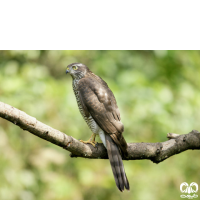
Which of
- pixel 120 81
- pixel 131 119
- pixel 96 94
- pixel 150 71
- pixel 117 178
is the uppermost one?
pixel 150 71

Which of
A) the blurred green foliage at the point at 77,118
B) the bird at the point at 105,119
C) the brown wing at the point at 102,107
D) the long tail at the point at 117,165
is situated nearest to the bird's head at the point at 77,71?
the bird at the point at 105,119

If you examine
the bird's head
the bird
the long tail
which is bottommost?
the long tail

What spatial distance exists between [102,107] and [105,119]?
0.52 ft

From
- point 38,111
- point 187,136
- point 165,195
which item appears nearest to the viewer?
point 187,136

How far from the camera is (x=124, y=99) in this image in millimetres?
4523

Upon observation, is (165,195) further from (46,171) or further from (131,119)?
(46,171)

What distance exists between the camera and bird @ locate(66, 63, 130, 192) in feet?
9.21

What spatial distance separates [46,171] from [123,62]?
306cm

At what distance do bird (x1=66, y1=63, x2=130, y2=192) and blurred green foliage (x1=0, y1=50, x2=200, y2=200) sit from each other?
1.16m

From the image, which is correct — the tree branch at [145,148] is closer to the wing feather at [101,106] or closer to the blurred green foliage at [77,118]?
the wing feather at [101,106]

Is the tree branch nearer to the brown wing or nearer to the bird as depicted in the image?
the bird

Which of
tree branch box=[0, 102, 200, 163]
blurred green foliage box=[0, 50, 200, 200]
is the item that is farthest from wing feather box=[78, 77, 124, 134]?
blurred green foliage box=[0, 50, 200, 200]
